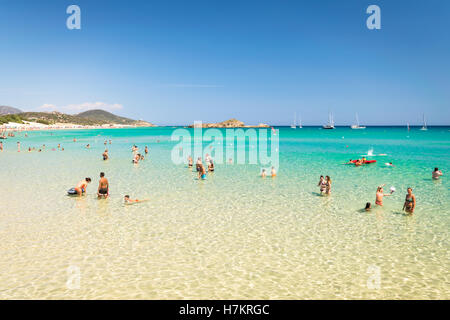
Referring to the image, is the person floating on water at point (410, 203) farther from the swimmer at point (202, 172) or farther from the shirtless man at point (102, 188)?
the shirtless man at point (102, 188)

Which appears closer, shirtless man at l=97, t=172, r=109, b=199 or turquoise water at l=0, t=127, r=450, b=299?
turquoise water at l=0, t=127, r=450, b=299

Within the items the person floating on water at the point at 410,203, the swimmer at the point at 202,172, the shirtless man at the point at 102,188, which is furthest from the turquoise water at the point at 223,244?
the swimmer at the point at 202,172

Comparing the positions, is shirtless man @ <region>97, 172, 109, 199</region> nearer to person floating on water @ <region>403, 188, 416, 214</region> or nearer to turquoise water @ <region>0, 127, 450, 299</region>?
turquoise water @ <region>0, 127, 450, 299</region>

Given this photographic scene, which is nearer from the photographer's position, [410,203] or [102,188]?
[410,203]

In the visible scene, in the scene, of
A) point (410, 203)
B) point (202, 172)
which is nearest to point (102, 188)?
point (202, 172)

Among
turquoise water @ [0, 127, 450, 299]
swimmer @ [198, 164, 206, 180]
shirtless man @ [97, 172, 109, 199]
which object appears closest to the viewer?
turquoise water @ [0, 127, 450, 299]

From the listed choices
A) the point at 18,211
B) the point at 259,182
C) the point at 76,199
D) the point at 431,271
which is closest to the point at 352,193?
the point at 259,182

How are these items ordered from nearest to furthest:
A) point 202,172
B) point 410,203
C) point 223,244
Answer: point 223,244, point 410,203, point 202,172

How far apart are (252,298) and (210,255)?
2.71 metres

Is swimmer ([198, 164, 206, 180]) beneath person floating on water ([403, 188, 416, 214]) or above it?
above

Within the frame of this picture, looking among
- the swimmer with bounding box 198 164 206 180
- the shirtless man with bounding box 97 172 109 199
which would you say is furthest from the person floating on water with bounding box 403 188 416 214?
the shirtless man with bounding box 97 172 109 199

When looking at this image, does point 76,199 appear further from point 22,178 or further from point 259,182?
point 259,182

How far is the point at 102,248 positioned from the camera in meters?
10.1

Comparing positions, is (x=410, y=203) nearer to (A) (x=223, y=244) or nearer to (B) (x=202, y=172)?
(A) (x=223, y=244)
